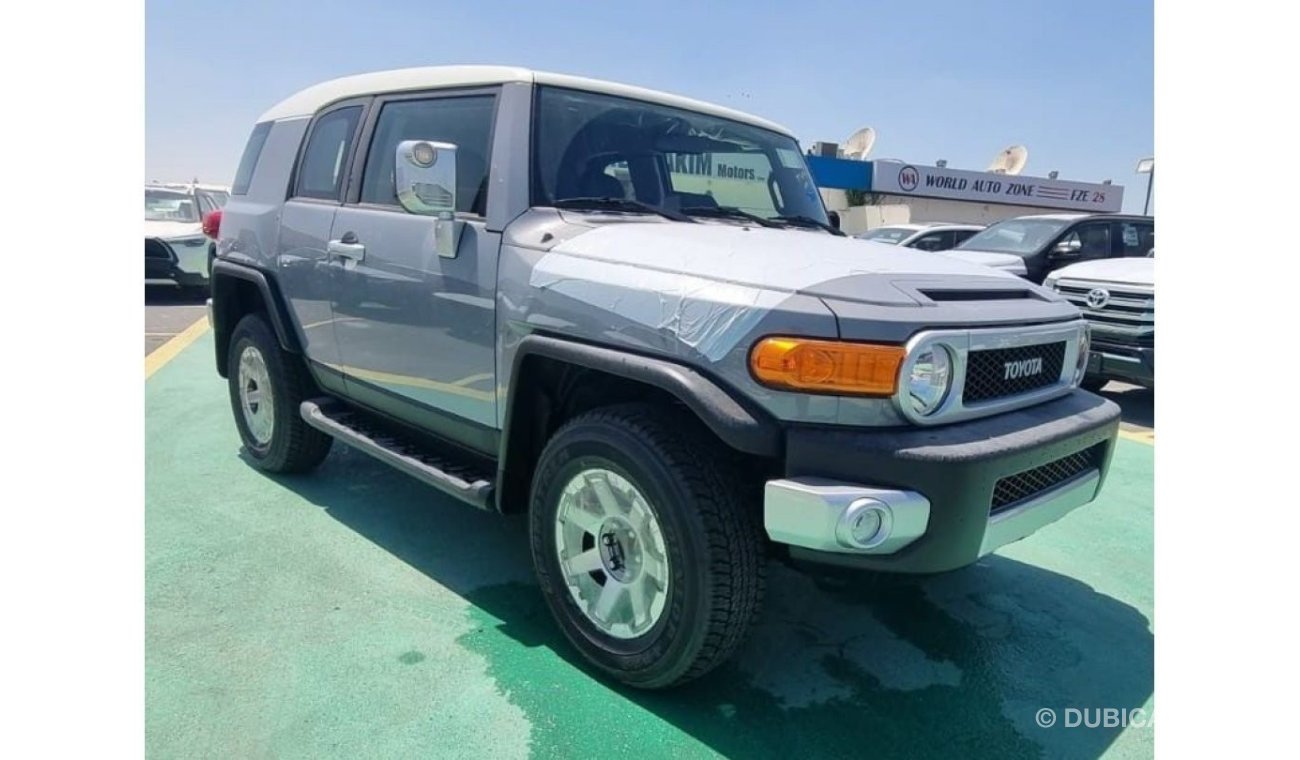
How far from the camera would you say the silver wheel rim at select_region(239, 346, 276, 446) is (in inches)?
179

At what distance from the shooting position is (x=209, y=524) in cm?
392

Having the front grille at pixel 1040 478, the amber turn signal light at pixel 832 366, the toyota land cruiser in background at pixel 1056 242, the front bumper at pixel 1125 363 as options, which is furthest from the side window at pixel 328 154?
the toyota land cruiser in background at pixel 1056 242

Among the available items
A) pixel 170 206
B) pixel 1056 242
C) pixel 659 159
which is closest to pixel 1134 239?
pixel 1056 242

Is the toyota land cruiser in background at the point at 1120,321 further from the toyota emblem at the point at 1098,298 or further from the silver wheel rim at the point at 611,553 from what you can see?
the silver wheel rim at the point at 611,553

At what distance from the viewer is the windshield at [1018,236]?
932 cm

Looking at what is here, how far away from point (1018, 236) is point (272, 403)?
27.5 ft

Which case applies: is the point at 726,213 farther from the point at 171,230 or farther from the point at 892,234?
the point at 171,230

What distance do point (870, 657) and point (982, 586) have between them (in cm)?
90

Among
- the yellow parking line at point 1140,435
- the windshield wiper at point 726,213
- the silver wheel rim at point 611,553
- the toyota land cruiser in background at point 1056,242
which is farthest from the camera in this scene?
the toyota land cruiser in background at point 1056,242

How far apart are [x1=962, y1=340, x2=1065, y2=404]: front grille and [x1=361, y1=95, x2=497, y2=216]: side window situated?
73.1 inches

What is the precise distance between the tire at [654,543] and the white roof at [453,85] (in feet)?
4.81

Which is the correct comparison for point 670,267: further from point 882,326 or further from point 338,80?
point 338,80

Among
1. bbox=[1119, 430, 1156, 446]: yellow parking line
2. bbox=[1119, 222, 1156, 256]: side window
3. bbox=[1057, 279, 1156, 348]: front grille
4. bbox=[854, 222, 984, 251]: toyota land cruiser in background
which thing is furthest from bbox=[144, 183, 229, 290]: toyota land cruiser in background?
bbox=[1119, 222, 1156, 256]: side window

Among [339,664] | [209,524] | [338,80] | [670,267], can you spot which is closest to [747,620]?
[670,267]
